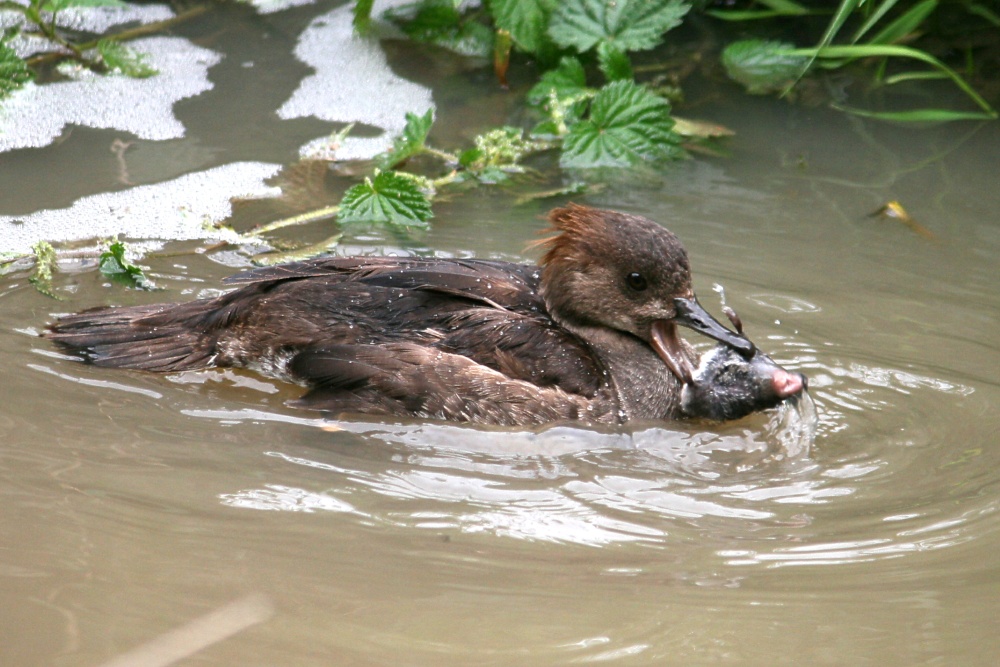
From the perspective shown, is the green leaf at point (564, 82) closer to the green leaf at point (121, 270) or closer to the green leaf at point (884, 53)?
the green leaf at point (884, 53)

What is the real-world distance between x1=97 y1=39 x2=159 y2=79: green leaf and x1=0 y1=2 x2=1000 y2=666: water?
1339mm

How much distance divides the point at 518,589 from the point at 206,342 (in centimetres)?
195

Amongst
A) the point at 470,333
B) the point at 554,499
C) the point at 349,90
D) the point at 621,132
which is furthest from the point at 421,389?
the point at 349,90

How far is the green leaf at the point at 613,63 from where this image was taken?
648 centimetres

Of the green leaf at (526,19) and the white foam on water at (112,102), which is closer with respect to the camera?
the white foam on water at (112,102)

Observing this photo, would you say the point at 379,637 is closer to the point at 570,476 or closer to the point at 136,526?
the point at 136,526

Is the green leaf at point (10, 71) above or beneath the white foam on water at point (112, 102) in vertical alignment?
above

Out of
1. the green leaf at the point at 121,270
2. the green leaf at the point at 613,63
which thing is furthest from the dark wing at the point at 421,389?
the green leaf at the point at 613,63

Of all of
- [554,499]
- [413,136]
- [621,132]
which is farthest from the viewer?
[621,132]

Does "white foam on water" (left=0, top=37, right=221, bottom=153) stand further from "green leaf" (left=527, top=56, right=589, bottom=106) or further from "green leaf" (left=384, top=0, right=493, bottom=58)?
"green leaf" (left=527, top=56, right=589, bottom=106)

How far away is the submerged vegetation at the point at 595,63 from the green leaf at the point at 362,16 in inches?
0.4

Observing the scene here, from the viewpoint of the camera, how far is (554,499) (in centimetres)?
364

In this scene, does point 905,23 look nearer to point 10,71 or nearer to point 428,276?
point 428,276

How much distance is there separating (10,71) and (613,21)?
3.56 metres
